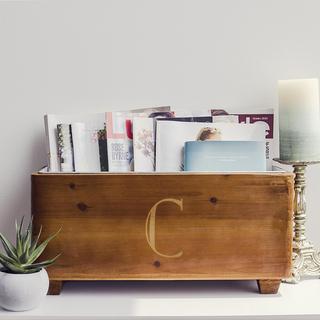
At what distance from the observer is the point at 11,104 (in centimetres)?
148

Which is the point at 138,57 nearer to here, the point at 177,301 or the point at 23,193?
the point at 23,193

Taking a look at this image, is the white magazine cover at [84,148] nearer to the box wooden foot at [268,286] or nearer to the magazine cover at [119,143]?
the magazine cover at [119,143]

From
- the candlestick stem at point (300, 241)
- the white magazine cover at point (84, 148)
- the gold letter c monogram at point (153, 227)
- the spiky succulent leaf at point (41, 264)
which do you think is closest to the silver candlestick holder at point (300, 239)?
the candlestick stem at point (300, 241)

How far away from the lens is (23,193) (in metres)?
1.48

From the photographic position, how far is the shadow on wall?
1477 millimetres

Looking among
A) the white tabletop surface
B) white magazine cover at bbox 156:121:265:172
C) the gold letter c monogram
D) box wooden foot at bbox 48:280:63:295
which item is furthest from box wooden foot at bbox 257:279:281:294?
box wooden foot at bbox 48:280:63:295

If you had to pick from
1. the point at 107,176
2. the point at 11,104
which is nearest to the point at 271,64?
the point at 107,176

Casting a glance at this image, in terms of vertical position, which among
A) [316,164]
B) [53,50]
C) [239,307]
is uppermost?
[53,50]

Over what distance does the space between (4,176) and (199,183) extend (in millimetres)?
486

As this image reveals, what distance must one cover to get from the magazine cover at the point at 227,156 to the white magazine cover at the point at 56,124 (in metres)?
0.22

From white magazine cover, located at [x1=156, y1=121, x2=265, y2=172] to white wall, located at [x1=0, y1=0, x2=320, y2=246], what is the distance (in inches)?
4.4

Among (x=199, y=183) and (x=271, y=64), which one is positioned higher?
(x=271, y=64)

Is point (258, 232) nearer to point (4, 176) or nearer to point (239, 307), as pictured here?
point (239, 307)

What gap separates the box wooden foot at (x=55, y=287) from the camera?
127cm
